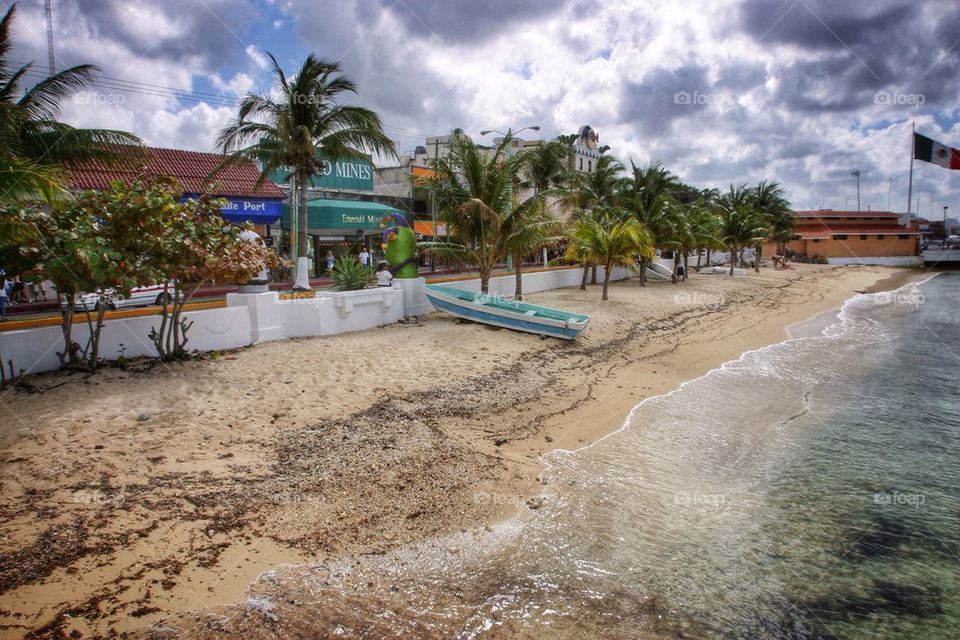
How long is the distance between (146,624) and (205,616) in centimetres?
39

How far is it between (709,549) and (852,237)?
72089 millimetres

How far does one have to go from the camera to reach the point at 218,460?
263 inches

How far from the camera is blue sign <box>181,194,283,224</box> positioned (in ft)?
75.2

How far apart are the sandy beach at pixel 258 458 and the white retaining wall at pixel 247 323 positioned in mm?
503

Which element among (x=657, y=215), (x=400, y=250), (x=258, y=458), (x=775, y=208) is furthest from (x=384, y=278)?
(x=775, y=208)

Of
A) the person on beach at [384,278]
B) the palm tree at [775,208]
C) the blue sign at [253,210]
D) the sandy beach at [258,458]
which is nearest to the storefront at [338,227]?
the blue sign at [253,210]

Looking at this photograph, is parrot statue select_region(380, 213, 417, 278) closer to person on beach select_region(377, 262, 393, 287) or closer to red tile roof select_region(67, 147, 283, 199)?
person on beach select_region(377, 262, 393, 287)

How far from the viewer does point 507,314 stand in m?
14.9

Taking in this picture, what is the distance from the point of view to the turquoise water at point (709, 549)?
470 cm

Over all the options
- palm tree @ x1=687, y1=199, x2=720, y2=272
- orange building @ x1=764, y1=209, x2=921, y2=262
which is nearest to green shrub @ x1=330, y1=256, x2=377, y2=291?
palm tree @ x1=687, y1=199, x2=720, y2=272

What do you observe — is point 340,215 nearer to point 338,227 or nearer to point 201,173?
point 338,227

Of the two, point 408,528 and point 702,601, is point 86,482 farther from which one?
Result: point 702,601

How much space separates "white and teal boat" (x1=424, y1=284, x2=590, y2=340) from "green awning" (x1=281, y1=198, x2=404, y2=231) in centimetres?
1019

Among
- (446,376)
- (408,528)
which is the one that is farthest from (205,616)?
(446,376)
